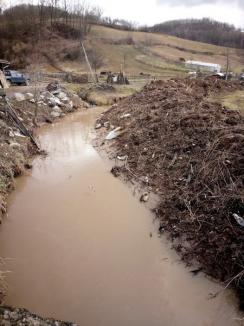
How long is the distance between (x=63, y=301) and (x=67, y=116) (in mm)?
13729

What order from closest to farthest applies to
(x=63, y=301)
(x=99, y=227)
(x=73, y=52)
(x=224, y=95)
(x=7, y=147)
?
1. (x=63, y=301)
2. (x=99, y=227)
3. (x=7, y=147)
4. (x=224, y=95)
5. (x=73, y=52)

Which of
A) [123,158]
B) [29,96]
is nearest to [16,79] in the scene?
[29,96]

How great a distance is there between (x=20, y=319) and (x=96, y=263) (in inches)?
90.4

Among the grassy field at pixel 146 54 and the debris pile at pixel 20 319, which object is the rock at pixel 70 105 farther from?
the grassy field at pixel 146 54

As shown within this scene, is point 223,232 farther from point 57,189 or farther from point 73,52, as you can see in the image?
point 73,52

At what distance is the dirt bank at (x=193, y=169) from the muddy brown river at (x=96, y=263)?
0.49 metres

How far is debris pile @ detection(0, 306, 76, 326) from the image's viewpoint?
3.99 m

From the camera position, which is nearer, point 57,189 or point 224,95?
Result: point 57,189

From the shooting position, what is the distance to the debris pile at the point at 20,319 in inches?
157

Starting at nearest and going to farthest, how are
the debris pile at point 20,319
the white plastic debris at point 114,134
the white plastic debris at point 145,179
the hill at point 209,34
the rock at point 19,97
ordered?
1. the debris pile at point 20,319
2. the white plastic debris at point 145,179
3. the white plastic debris at point 114,134
4. the rock at point 19,97
5. the hill at point 209,34

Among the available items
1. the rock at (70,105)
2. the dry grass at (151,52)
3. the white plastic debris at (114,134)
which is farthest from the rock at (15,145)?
the dry grass at (151,52)

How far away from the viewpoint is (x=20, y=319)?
4.10 meters

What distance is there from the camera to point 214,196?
7289mm

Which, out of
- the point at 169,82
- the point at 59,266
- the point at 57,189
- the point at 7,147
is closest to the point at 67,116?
the point at 169,82
